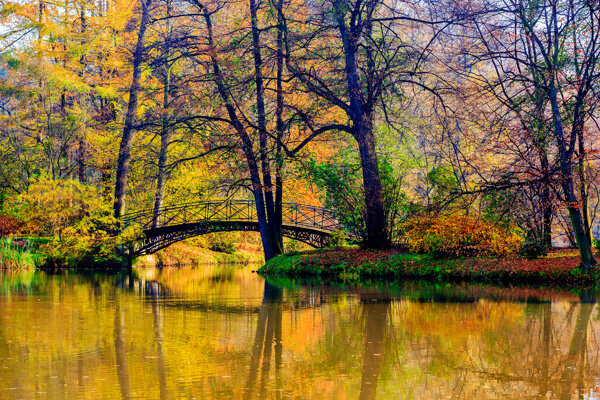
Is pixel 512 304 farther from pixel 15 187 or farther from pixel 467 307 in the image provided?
pixel 15 187

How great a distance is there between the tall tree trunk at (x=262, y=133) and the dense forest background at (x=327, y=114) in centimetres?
7

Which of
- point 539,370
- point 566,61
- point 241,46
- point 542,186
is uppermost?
point 241,46

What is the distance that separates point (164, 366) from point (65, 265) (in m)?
19.8

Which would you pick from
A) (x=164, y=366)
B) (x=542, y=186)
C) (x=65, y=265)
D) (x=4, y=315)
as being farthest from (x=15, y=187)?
(x=164, y=366)

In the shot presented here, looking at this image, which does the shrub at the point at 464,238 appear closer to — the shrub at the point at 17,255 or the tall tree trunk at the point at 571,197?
the tall tree trunk at the point at 571,197

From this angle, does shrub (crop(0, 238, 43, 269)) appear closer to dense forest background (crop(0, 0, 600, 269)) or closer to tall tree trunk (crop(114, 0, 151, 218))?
dense forest background (crop(0, 0, 600, 269))

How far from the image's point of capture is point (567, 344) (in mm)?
7254

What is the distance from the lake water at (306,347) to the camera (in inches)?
208

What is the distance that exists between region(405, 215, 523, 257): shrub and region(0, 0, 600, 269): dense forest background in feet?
0.16

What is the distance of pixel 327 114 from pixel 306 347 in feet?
52.7

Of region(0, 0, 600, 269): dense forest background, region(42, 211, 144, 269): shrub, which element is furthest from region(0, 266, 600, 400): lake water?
region(42, 211, 144, 269): shrub

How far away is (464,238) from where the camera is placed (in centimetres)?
1667

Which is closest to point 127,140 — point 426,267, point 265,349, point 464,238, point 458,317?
point 426,267

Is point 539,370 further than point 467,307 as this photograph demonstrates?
No
